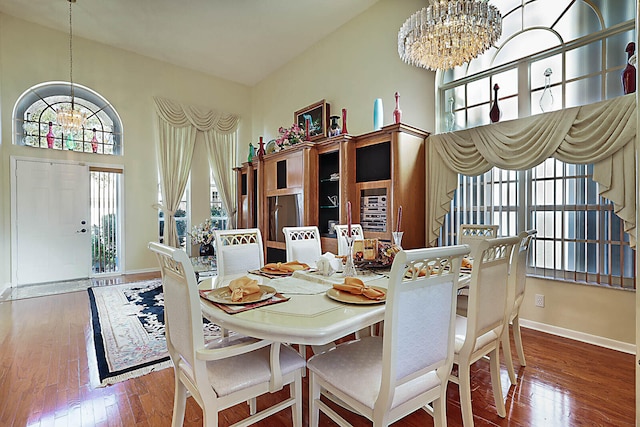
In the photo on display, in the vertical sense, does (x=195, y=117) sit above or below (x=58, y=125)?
above

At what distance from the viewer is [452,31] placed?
1982 mm

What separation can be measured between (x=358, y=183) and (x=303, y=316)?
96.8 inches

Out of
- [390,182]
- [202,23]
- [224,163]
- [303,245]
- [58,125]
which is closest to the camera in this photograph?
[303,245]

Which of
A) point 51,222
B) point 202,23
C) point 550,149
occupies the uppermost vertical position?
point 202,23

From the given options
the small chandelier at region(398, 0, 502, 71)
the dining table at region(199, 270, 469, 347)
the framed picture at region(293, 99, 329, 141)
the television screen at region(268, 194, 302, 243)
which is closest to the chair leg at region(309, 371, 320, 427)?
the dining table at region(199, 270, 469, 347)

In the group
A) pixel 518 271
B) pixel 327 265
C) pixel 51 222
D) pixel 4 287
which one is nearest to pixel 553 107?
pixel 518 271

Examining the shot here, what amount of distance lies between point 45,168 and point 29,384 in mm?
3967

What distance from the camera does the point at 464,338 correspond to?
5.20 feet

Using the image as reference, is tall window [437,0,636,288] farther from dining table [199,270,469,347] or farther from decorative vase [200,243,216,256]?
decorative vase [200,243,216,256]

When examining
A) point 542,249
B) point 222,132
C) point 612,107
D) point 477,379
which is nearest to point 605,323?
point 542,249

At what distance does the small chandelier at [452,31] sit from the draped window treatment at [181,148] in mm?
4703

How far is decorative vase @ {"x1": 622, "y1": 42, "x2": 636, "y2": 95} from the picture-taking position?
7.37 feet

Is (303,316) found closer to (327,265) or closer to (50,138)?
(327,265)

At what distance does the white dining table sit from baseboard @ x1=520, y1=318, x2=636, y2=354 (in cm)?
242
